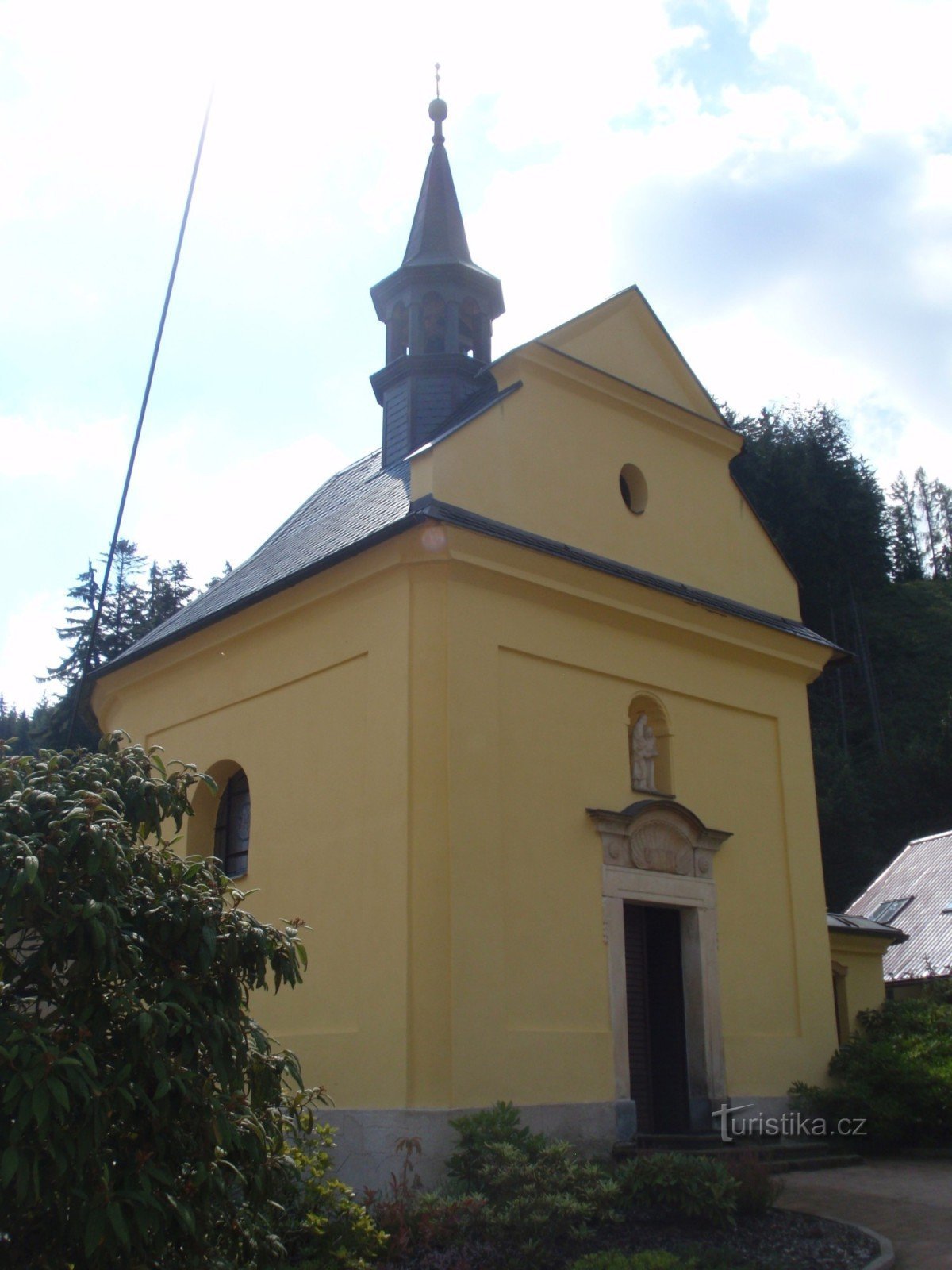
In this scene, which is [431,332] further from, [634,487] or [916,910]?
[916,910]

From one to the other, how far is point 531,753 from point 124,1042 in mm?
6992

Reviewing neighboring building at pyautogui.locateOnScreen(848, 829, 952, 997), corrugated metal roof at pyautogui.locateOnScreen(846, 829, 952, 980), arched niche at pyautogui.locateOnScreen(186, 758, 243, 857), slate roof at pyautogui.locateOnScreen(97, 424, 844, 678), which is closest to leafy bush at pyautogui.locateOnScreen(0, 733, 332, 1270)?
slate roof at pyautogui.locateOnScreen(97, 424, 844, 678)

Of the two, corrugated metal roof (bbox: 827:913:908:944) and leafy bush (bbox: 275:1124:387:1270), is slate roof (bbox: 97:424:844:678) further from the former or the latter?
leafy bush (bbox: 275:1124:387:1270)

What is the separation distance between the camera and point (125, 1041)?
5613 mm

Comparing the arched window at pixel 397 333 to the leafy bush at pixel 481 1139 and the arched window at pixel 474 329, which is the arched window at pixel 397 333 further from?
the leafy bush at pixel 481 1139

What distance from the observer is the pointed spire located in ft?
59.9

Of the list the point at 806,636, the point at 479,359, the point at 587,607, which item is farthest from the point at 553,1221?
the point at 479,359

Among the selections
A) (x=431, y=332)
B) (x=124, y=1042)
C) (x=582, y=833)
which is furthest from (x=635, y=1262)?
(x=431, y=332)

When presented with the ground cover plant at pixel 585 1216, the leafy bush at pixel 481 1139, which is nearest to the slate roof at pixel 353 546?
the leafy bush at pixel 481 1139

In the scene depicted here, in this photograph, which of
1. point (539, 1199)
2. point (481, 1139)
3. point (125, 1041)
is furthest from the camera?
point (481, 1139)

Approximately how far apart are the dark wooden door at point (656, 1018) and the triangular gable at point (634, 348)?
251 inches

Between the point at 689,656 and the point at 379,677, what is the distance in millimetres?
4200

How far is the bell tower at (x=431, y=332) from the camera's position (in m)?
16.9

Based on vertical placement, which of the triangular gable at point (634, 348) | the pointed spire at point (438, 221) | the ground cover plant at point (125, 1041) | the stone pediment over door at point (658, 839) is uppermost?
the pointed spire at point (438, 221)
